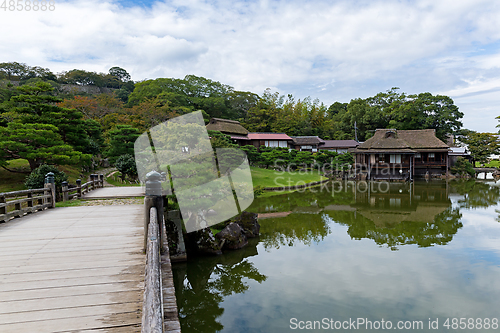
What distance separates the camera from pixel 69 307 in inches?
103

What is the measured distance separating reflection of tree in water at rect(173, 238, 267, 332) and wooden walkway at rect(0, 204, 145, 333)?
1.73m

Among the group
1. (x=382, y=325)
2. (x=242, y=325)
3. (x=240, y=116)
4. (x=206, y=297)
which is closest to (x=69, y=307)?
(x=242, y=325)

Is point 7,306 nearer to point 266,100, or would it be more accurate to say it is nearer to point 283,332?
point 283,332

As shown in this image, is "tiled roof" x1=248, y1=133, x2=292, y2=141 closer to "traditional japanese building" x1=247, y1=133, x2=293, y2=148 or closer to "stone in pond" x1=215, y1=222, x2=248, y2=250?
"traditional japanese building" x1=247, y1=133, x2=293, y2=148

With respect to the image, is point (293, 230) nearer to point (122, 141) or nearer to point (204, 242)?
point (204, 242)

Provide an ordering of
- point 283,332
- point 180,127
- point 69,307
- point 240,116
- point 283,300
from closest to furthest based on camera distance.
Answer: point 69,307
point 283,332
point 283,300
point 180,127
point 240,116

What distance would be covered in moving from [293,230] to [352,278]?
396 centimetres

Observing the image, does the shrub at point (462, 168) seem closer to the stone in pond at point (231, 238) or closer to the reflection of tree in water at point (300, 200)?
the reflection of tree in water at point (300, 200)

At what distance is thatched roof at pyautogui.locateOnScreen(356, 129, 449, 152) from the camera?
84.2 feet

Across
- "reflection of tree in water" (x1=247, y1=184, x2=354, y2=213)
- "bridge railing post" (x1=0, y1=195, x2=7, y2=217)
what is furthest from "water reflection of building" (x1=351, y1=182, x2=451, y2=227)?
"bridge railing post" (x1=0, y1=195, x2=7, y2=217)

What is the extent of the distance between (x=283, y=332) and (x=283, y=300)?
2.91ft

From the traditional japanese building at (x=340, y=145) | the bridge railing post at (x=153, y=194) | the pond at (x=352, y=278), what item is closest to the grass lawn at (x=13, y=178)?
the pond at (x=352, y=278)

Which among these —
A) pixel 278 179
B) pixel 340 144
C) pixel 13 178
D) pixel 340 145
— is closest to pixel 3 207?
pixel 13 178

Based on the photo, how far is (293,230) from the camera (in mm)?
10078
